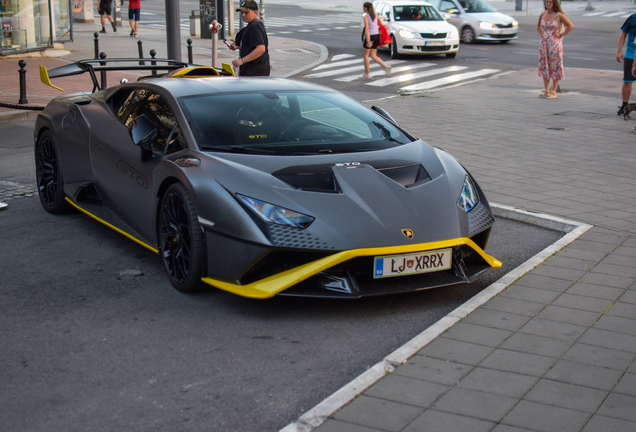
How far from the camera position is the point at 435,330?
3955 mm

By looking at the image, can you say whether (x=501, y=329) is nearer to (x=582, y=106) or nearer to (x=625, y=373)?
(x=625, y=373)

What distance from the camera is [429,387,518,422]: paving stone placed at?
10.3ft

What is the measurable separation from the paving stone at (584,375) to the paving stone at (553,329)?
0.34 m

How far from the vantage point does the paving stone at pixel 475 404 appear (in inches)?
123

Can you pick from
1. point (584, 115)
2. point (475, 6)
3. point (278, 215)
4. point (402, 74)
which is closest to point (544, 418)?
point (278, 215)

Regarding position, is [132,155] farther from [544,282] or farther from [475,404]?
[475,404]

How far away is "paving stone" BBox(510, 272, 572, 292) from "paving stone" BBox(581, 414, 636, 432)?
1.63 metres

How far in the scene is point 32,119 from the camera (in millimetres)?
11766

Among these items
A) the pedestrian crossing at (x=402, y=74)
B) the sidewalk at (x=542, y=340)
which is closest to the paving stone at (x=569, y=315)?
the sidewalk at (x=542, y=340)

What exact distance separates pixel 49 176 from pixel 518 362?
4.47 metres

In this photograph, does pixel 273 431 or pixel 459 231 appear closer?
pixel 273 431

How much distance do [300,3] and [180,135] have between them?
5027cm

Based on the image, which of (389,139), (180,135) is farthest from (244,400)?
(389,139)

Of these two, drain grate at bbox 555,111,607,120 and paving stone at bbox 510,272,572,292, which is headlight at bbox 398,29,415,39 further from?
paving stone at bbox 510,272,572,292
